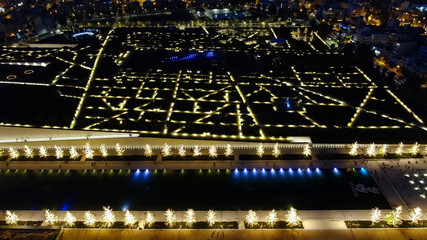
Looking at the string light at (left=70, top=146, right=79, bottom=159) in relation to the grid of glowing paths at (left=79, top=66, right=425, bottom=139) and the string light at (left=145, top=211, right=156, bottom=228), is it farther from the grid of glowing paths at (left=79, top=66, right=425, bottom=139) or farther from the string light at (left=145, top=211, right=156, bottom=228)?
the string light at (left=145, top=211, right=156, bottom=228)

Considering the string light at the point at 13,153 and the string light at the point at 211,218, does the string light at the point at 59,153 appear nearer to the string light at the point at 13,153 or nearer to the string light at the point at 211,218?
the string light at the point at 13,153

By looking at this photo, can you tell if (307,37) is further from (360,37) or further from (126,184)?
(126,184)

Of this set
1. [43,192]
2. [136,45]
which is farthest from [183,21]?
[43,192]

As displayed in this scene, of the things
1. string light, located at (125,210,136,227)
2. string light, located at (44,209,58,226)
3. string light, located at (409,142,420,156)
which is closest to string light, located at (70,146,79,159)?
string light, located at (44,209,58,226)

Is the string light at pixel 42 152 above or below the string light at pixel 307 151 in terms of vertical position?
above

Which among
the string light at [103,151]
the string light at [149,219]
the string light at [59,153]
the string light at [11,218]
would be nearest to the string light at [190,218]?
the string light at [149,219]
